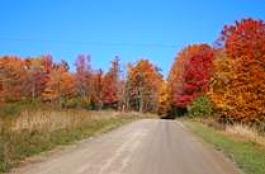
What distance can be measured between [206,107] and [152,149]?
39.5 metres

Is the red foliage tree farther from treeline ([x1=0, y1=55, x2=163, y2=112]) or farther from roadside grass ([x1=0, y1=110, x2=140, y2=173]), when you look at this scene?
treeline ([x1=0, y1=55, x2=163, y2=112])

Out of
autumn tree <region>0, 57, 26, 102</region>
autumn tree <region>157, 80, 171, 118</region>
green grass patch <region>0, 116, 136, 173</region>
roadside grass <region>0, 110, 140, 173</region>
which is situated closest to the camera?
green grass patch <region>0, 116, 136, 173</region>

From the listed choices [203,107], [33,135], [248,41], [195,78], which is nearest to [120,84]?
[195,78]

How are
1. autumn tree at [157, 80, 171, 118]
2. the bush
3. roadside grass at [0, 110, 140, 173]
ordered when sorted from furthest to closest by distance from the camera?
autumn tree at [157, 80, 171, 118], the bush, roadside grass at [0, 110, 140, 173]

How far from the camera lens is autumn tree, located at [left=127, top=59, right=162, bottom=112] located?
11638cm

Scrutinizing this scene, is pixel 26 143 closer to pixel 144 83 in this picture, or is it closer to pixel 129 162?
pixel 129 162

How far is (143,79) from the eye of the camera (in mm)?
117312

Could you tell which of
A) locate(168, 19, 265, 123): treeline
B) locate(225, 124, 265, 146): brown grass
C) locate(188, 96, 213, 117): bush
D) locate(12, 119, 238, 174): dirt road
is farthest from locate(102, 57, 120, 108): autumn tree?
locate(12, 119, 238, 174): dirt road

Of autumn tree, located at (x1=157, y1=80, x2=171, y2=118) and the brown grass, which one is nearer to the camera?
the brown grass

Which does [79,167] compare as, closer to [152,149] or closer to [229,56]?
[152,149]

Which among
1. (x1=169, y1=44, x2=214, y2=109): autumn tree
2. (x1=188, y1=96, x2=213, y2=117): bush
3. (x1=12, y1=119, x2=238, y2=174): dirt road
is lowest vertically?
(x1=12, y1=119, x2=238, y2=174): dirt road

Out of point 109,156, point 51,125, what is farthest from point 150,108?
point 109,156

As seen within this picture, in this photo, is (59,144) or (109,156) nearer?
(109,156)

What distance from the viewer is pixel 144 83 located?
118m
